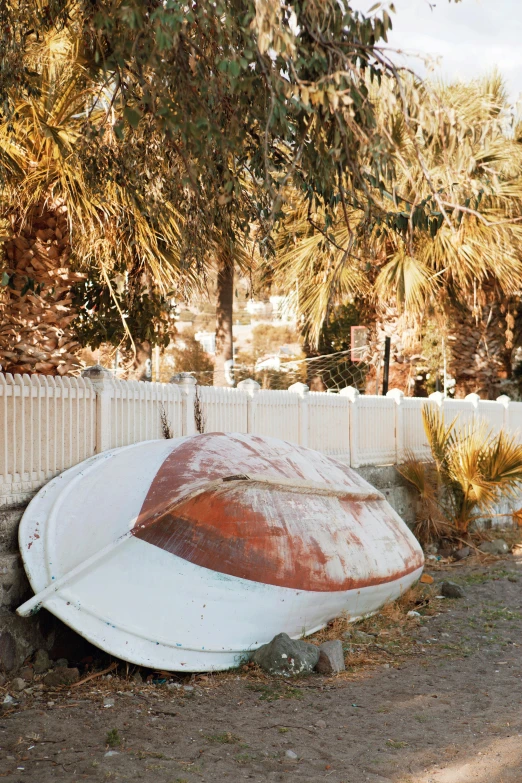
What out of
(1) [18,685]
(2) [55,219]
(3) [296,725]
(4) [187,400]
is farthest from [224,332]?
(3) [296,725]

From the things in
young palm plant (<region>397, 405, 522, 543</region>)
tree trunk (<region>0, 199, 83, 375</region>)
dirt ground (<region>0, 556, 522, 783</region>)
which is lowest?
dirt ground (<region>0, 556, 522, 783</region>)

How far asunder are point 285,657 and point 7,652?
192 cm

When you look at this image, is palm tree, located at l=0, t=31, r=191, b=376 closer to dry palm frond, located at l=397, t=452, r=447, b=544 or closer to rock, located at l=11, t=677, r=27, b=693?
rock, located at l=11, t=677, r=27, b=693

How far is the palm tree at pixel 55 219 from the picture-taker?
846cm

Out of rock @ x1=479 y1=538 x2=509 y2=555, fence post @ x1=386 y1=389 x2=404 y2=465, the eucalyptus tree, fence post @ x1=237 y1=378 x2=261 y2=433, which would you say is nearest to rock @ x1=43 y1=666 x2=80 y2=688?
the eucalyptus tree

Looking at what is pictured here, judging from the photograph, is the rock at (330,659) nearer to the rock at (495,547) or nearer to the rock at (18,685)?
the rock at (18,685)

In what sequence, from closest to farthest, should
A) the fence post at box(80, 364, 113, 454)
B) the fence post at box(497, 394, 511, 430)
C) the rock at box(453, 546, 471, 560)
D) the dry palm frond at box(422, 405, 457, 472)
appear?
the fence post at box(80, 364, 113, 454), the rock at box(453, 546, 471, 560), the dry palm frond at box(422, 405, 457, 472), the fence post at box(497, 394, 511, 430)

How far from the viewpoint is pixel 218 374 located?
17.5 meters

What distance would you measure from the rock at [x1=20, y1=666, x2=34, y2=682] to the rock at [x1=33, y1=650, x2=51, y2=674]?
62 millimetres

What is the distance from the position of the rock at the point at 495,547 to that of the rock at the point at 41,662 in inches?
282

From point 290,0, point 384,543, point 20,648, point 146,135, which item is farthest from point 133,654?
point 290,0

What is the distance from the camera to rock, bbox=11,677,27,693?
18.5ft

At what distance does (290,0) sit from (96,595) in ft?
12.8

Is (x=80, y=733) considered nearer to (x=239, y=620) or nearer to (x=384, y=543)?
(x=239, y=620)
